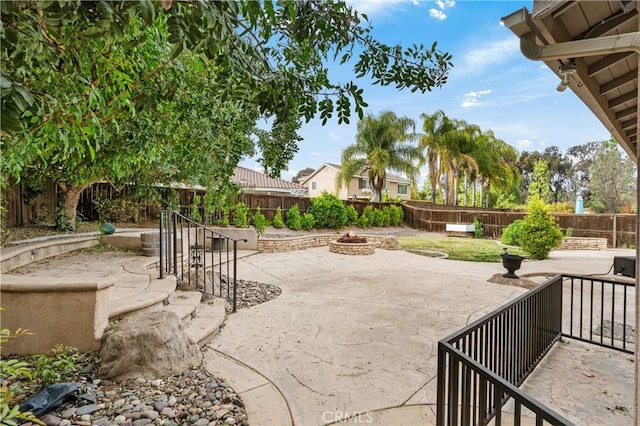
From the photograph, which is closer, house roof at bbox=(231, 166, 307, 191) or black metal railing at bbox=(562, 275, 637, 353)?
black metal railing at bbox=(562, 275, 637, 353)

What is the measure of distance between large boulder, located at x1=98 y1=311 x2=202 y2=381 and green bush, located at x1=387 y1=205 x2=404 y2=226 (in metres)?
17.5

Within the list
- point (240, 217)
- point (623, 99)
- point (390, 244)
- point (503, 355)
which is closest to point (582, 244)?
point (390, 244)

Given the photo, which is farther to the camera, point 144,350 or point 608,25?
point 144,350

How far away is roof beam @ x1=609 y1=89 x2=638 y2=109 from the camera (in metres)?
2.80

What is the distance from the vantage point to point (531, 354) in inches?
113

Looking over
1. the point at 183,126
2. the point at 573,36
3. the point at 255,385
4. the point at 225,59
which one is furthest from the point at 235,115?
the point at 573,36

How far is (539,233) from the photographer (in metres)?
9.31

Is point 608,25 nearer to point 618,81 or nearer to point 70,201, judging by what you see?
point 618,81

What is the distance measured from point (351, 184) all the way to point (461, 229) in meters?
12.5

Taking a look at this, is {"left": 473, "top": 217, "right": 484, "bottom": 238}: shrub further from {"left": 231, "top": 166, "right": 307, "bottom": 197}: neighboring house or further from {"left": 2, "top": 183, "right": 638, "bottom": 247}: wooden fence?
{"left": 231, "top": 166, "right": 307, "bottom": 197}: neighboring house

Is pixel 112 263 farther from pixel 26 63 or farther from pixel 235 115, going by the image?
pixel 26 63

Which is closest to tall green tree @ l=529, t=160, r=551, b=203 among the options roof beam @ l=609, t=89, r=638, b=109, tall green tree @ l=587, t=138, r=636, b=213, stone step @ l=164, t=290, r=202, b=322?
tall green tree @ l=587, t=138, r=636, b=213

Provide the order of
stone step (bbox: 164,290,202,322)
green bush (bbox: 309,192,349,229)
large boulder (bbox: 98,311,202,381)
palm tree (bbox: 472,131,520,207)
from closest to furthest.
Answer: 1. large boulder (bbox: 98,311,202,381)
2. stone step (bbox: 164,290,202,322)
3. green bush (bbox: 309,192,349,229)
4. palm tree (bbox: 472,131,520,207)

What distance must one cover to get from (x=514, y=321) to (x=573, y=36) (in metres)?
2.13
